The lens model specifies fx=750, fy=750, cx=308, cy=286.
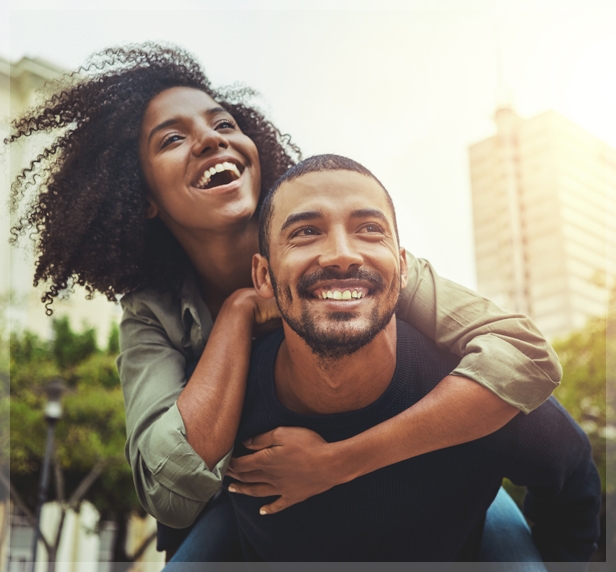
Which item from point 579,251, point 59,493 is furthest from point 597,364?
point 579,251

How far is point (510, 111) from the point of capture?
40719 millimetres

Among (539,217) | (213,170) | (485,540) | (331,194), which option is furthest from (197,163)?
(539,217)

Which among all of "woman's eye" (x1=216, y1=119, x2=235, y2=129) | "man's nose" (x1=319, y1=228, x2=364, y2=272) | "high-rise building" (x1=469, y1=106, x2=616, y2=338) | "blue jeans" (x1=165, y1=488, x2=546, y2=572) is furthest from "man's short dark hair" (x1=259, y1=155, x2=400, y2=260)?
"high-rise building" (x1=469, y1=106, x2=616, y2=338)

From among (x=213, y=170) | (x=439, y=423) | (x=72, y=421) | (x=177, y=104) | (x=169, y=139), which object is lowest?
(x=439, y=423)

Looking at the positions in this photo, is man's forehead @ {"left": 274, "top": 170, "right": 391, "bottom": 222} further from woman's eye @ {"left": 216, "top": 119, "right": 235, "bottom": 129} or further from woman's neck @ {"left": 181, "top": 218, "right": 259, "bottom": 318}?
woman's eye @ {"left": 216, "top": 119, "right": 235, "bottom": 129}

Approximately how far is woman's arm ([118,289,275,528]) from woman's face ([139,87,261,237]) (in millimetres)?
305

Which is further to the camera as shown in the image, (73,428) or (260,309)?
(73,428)

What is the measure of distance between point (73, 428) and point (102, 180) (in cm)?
1290

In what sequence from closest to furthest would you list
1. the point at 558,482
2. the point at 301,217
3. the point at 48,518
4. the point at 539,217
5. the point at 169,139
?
the point at 301,217
the point at 558,482
the point at 169,139
the point at 48,518
the point at 539,217

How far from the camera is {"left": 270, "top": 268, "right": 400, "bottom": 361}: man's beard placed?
2.01m

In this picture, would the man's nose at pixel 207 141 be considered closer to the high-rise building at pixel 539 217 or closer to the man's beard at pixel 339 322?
the man's beard at pixel 339 322

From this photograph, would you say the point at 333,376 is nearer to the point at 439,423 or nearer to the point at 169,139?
the point at 439,423

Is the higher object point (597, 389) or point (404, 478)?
point (597, 389)

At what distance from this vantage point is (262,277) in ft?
7.54
